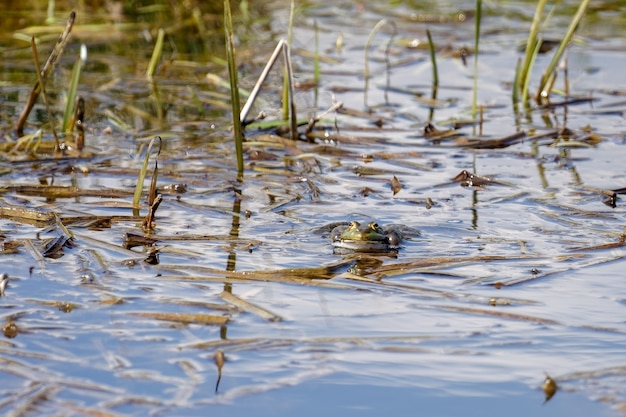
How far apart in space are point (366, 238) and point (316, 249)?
23 cm

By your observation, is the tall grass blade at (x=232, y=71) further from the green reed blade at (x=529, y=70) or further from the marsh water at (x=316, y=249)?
the green reed blade at (x=529, y=70)

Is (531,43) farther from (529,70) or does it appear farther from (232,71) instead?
(232,71)

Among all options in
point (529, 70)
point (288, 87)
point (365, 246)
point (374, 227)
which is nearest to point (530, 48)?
point (529, 70)

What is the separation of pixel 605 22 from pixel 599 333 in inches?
321

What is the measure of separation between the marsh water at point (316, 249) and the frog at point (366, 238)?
5cm

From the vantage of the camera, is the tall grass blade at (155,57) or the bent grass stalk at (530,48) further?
the tall grass blade at (155,57)

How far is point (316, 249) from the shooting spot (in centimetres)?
476

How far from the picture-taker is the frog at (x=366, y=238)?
4.68 metres

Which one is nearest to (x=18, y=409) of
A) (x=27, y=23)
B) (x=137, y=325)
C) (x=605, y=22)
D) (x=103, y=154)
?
(x=137, y=325)

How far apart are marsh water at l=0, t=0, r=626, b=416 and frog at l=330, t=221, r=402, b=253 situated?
0.05 m

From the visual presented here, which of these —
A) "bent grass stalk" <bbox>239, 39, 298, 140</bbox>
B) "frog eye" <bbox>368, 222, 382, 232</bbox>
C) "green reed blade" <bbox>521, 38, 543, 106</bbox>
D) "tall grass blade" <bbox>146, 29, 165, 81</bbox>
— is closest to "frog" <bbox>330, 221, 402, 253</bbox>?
"frog eye" <bbox>368, 222, 382, 232</bbox>

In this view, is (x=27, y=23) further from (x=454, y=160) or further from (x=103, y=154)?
(x=454, y=160)

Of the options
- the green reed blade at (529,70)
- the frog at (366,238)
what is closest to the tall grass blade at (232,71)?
the frog at (366,238)

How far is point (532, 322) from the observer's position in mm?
3807
